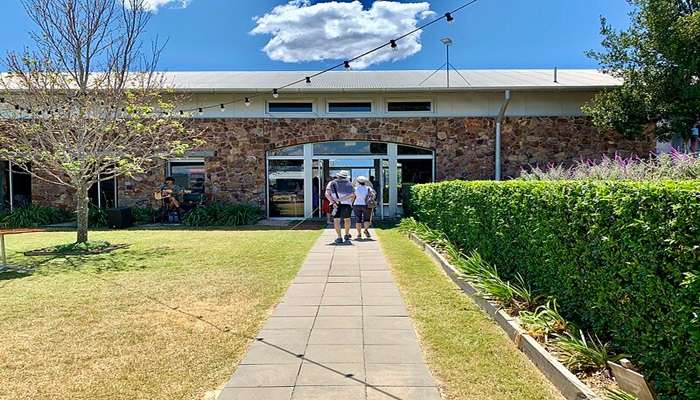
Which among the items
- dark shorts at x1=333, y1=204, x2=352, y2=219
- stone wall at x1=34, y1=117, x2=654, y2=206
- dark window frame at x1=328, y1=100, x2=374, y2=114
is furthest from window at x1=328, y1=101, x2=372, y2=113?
dark shorts at x1=333, y1=204, x2=352, y2=219

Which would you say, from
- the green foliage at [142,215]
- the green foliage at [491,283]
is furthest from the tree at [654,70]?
the green foliage at [142,215]

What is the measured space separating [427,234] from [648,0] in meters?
8.21

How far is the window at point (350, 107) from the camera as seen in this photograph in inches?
645

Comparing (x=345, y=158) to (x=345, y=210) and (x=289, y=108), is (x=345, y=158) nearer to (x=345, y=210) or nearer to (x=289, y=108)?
(x=289, y=108)

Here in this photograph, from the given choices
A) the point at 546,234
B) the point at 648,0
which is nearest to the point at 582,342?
the point at 546,234

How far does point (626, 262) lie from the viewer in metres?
3.18

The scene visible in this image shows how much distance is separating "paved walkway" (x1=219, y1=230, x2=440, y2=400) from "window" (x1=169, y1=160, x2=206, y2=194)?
11.0 metres

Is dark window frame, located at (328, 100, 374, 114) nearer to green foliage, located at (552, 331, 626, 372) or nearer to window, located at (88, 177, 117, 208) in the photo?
window, located at (88, 177, 117, 208)

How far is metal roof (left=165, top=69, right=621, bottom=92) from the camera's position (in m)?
15.5

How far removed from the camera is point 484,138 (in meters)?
16.2

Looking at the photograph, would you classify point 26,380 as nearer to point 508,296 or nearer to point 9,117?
point 508,296

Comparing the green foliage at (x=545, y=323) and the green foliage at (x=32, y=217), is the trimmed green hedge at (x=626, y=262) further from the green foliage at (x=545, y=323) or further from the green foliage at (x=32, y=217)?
the green foliage at (x=32, y=217)

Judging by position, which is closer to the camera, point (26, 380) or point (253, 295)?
point (26, 380)

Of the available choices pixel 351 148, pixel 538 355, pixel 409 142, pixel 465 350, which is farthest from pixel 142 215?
pixel 538 355
